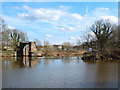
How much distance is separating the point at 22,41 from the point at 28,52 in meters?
2.32

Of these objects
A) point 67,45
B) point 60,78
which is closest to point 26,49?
point 67,45

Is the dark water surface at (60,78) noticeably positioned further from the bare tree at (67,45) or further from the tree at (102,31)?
the bare tree at (67,45)

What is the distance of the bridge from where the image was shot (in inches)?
789

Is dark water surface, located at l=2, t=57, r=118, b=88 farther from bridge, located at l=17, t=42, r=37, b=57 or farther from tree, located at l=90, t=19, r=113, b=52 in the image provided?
bridge, located at l=17, t=42, r=37, b=57

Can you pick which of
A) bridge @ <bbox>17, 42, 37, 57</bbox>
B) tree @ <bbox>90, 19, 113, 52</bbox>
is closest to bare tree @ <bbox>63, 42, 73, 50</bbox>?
bridge @ <bbox>17, 42, 37, 57</bbox>

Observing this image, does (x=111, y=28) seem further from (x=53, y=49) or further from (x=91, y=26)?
(x=53, y=49)

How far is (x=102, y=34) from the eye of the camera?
701 inches

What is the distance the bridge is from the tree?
764 cm

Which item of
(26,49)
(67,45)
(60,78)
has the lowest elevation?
(60,78)

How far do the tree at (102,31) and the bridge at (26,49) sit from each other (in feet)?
25.1

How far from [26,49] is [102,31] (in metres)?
9.35

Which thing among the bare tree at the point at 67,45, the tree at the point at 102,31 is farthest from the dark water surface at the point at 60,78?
the bare tree at the point at 67,45

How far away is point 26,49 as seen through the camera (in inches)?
798

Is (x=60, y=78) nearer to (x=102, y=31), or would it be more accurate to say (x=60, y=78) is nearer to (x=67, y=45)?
(x=102, y=31)
